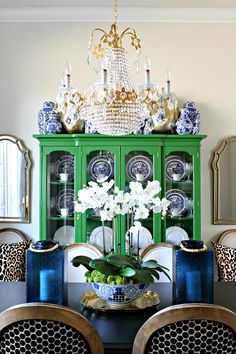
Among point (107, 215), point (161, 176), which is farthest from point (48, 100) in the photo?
point (107, 215)

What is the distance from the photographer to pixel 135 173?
11.6ft

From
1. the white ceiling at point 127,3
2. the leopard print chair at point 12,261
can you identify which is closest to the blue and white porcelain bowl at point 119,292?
the leopard print chair at point 12,261

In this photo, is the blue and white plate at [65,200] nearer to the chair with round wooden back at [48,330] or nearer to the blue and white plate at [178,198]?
the blue and white plate at [178,198]

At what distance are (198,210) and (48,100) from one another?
1685mm

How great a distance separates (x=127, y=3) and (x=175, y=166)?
148 cm

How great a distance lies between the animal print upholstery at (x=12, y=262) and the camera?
3.30 meters

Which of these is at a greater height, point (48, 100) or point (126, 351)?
point (48, 100)

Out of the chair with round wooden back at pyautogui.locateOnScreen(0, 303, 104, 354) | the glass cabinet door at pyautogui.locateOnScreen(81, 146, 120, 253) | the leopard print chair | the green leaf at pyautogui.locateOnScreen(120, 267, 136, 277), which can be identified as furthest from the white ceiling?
the chair with round wooden back at pyautogui.locateOnScreen(0, 303, 104, 354)

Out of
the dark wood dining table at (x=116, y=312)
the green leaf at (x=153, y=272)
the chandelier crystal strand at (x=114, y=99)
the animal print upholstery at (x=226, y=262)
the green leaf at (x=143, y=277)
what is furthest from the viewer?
the animal print upholstery at (x=226, y=262)

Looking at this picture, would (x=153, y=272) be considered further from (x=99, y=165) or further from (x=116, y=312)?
(x=99, y=165)

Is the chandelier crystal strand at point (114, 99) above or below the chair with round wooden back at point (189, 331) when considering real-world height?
above

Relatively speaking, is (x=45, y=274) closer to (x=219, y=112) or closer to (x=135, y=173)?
(x=135, y=173)

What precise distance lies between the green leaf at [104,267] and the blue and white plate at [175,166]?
1.74 metres

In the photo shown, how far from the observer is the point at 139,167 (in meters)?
3.53
